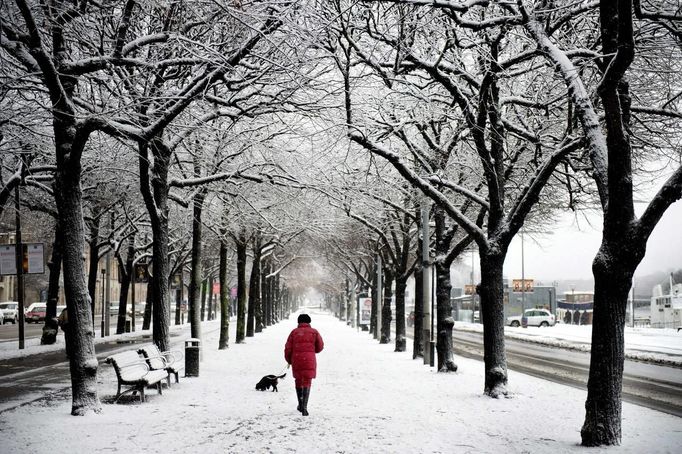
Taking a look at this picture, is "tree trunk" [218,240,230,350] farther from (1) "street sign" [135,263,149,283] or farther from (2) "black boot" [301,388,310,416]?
(2) "black boot" [301,388,310,416]

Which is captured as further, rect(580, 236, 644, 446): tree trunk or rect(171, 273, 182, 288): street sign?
rect(171, 273, 182, 288): street sign

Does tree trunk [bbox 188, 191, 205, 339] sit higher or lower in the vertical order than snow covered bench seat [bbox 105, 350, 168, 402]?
higher

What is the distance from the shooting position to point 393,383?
14219 millimetres

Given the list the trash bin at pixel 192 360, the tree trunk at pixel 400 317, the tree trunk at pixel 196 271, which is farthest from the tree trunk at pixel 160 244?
the tree trunk at pixel 400 317

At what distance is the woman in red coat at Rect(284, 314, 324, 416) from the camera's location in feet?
32.7

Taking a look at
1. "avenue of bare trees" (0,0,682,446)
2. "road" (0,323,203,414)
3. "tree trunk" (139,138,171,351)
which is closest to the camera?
"avenue of bare trees" (0,0,682,446)

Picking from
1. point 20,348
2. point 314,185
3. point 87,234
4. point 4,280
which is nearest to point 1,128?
point 314,185

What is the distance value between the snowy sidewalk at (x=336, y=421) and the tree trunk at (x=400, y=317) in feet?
29.9

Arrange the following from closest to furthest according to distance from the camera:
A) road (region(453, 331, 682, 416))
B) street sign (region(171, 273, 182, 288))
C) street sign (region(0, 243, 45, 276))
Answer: road (region(453, 331, 682, 416)) → street sign (region(0, 243, 45, 276)) → street sign (region(171, 273, 182, 288))

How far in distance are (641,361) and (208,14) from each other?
19.7m

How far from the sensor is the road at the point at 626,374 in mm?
12931

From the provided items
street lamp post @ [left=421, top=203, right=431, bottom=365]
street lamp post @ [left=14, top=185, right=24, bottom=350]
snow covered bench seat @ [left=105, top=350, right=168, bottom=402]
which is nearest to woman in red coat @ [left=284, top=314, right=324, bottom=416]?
snow covered bench seat @ [left=105, top=350, right=168, bottom=402]

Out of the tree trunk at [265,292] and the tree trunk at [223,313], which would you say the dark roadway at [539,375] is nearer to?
the tree trunk at [223,313]

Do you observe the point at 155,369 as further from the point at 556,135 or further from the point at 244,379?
the point at 556,135
